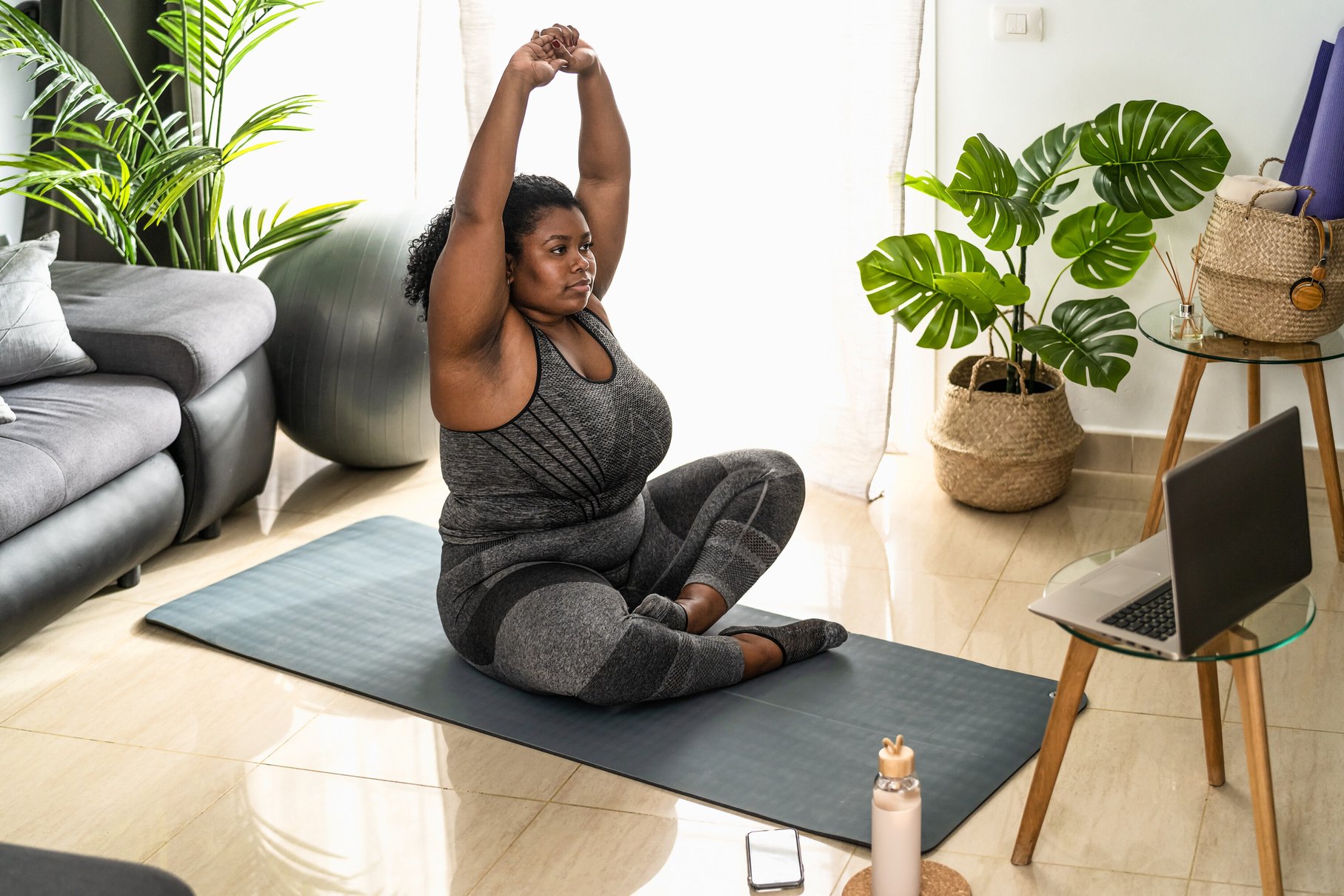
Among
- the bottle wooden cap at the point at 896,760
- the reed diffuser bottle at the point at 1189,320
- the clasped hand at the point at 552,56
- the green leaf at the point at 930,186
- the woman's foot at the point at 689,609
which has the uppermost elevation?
the clasped hand at the point at 552,56

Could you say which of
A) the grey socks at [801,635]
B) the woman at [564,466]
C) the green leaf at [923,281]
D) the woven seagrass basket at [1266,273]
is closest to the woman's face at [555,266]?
the woman at [564,466]

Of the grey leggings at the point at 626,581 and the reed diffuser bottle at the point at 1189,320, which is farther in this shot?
the reed diffuser bottle at the point at 1189,320

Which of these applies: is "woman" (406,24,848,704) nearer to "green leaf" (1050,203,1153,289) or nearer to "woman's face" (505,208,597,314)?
"woman's face" (505,208,597,314)

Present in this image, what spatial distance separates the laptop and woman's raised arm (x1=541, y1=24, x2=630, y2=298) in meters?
1.27

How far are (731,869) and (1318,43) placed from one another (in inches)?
90.4

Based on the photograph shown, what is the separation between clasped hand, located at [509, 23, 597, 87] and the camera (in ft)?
7.73

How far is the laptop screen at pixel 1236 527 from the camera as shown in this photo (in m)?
1.68

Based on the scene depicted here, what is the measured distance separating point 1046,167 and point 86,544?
2279 millimetres

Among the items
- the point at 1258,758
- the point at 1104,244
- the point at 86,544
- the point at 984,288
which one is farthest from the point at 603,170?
the point at 1258,758

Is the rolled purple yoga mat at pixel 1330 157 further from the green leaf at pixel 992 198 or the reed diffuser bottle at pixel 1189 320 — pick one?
the green leaf at pixel 992 198

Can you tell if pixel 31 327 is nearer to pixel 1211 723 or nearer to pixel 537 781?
pixel 537 781

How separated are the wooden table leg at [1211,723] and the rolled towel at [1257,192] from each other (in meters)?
1.08

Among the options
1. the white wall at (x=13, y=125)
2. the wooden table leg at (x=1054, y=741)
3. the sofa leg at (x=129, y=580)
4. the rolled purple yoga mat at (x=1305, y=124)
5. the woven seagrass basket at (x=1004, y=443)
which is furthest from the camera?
the white wall at (x=13, y=125)

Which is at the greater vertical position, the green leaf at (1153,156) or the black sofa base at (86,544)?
the green leaf at (1153,156)
